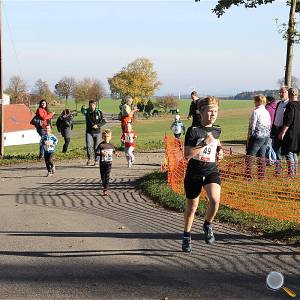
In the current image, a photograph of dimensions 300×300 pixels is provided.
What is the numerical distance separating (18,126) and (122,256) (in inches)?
3735

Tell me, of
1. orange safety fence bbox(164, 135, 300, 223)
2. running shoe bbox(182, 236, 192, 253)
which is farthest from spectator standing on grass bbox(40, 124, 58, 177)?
running shoe bbox(182, 236, 192, 253)

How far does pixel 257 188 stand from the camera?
9.92 meters

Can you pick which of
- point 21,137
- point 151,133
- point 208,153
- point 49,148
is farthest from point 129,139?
point 21,137

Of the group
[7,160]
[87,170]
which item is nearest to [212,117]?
[87,170]

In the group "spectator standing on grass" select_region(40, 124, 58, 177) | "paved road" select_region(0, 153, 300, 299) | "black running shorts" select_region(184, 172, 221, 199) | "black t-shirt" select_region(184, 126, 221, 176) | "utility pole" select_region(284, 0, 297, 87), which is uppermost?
"utility pole" select_region(284, 0, 297, 87)

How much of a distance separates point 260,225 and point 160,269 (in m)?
2.53

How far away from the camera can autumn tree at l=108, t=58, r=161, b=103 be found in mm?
90312

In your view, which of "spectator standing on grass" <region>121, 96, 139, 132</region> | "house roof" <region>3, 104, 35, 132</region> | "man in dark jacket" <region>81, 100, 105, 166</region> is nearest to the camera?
"man in dark jacket" <region>81, 100, 105, 166</region>

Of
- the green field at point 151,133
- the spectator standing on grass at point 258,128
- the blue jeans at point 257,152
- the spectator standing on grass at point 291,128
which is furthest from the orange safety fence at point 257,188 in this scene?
the green field at point 151,133

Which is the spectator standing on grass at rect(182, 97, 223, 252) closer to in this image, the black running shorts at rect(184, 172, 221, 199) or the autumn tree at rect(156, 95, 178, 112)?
the black running shorts at rect(184, 172, 221, 199)

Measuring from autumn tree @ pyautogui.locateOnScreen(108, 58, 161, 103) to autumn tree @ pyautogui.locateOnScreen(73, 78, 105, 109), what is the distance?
1855 centimetres

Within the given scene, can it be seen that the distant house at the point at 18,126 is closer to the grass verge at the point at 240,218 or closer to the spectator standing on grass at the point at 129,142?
the spectator standing on grass at the point at 129,142

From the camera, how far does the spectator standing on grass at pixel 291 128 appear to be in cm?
1076

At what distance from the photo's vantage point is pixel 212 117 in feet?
21.3
